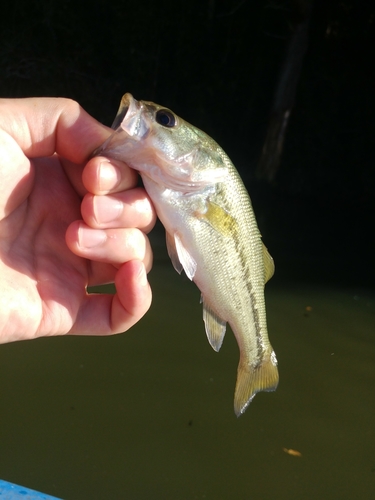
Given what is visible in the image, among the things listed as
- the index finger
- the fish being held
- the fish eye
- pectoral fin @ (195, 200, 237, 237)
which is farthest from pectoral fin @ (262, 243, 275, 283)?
the index finger

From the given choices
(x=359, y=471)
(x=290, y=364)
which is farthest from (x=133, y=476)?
(x=290, y=364)

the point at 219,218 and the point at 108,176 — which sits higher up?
the point at 108,176

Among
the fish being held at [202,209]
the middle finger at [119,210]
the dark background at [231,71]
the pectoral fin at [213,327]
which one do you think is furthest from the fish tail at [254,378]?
the dark background at [231,71]

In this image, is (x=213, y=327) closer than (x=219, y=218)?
No

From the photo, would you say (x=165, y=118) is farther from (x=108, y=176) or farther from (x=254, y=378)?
(x=254, y=378)

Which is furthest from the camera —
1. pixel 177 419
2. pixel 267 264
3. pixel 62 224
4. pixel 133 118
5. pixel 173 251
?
pixel 177 419

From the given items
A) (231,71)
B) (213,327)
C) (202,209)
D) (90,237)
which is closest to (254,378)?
(213,327)

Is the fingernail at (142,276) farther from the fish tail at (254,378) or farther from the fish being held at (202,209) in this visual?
the fish tail at (254,378)
